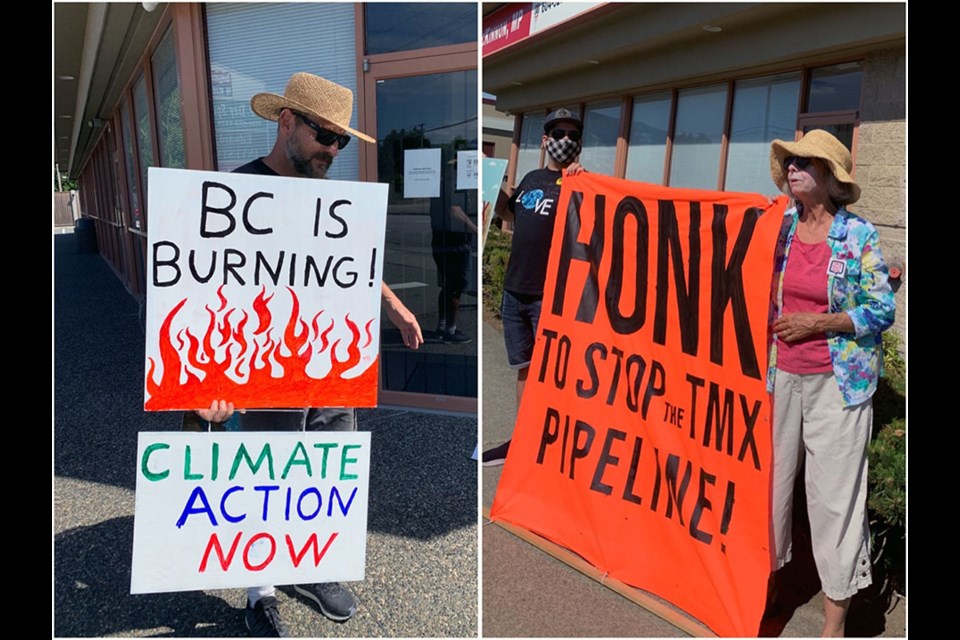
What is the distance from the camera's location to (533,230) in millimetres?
3881

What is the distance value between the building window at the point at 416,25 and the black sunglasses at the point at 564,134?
5.04 feet

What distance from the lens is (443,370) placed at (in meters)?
5.43

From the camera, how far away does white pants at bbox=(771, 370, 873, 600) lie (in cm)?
242

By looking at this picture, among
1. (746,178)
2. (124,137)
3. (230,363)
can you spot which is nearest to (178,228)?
(230,363)

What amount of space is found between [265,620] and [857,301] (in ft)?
7.78

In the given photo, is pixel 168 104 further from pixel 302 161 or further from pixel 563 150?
pixel 302 161

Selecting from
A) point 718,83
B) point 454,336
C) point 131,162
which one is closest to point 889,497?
point 454,336

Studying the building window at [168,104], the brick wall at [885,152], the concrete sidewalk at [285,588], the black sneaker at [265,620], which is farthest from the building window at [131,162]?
the brick wall at [885,152]

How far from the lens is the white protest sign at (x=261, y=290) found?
7.25 feet

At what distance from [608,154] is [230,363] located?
8.07m

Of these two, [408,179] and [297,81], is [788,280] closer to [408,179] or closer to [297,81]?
[297,81]

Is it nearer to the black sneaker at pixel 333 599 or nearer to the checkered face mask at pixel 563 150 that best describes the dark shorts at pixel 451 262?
the checkered face mask at pixel 563 150

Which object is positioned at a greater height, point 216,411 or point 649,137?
point 649,137

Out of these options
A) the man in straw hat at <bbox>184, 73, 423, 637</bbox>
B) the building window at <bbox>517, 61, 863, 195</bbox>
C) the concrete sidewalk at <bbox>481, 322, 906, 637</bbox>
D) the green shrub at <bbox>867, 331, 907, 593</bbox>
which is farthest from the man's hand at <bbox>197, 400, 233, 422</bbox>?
the building window at <bbox>517, 61, 863, 195</bbox>
